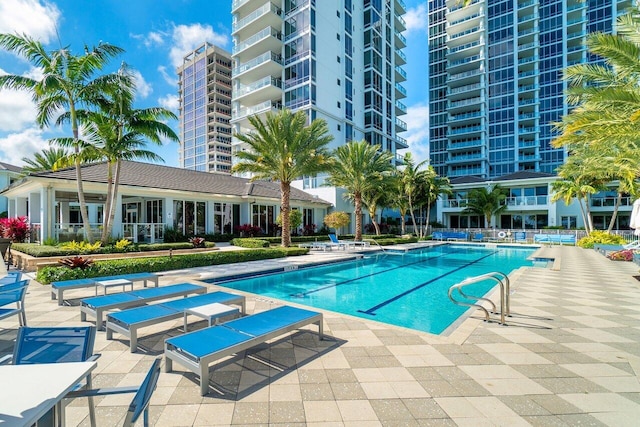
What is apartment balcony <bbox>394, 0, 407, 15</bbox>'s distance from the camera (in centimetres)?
4961

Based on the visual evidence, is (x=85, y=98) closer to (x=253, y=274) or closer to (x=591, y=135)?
(x=253, y=274)

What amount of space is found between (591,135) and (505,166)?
48.2 meters

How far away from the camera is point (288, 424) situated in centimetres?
298

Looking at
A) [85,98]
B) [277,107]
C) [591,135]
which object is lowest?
[591,135]

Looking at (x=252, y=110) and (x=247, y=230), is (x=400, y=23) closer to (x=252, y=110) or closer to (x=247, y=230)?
(x=252, y=110)

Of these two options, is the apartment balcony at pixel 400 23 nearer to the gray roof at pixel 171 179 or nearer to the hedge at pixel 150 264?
the gray roof at pixel 171 179

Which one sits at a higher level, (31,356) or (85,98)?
(85,98)

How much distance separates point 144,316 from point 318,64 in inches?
1439

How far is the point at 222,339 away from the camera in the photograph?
3.96 meters

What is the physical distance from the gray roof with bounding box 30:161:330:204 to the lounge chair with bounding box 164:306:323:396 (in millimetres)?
15911

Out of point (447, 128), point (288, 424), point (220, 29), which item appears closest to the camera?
point (288, 424)

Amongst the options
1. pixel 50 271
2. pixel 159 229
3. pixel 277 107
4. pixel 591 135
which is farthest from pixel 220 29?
pixel 591 135

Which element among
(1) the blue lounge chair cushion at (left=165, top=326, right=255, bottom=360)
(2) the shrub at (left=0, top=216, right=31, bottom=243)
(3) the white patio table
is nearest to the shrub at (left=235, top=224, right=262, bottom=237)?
(2) the shrub at (left=0, top=216, right=31, bottom=243)

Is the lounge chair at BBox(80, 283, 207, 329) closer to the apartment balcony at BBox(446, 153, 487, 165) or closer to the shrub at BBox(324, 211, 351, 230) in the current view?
the shrub at BBox(324, 211, 351, 230)
